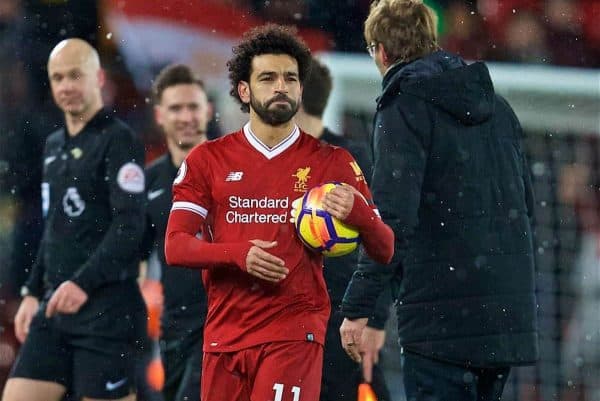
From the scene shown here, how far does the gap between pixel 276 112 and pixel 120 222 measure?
77.1 inches

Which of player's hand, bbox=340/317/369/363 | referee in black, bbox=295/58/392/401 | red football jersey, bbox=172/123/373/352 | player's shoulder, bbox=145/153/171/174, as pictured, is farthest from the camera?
player's shoulder, bbox=145/153/171/174

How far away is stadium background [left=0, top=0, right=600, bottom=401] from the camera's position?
10.5 meters

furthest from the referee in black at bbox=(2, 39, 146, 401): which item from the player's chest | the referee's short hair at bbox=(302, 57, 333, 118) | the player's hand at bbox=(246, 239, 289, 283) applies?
the player's hand at bbox=(246, 239, 289, 283)

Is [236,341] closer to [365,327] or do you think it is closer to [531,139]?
[365,327]

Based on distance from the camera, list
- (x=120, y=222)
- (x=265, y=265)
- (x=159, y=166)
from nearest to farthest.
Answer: (x=265, y=265) < (x=120, y=222) < (x=159, y=166)

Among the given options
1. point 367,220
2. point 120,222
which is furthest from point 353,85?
point 367,220

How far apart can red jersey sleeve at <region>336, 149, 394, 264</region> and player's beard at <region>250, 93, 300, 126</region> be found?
24cm

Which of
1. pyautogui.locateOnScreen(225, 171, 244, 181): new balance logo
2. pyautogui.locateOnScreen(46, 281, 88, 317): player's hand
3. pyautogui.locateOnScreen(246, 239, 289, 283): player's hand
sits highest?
pyautogui.locateOnScreen(225, 171, 244, 181): new balance logo

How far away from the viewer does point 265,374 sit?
179 inches

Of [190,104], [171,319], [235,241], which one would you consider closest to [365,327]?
[235,241]

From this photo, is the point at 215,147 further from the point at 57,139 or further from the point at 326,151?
the point at 57,139

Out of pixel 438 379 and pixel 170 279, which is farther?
pixel 170 279

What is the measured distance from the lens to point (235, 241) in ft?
15.3

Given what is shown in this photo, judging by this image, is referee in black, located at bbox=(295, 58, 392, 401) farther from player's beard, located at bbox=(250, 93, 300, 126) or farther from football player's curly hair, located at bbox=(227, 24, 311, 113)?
player's beard, located at bbox=(250, 93, 300, 126)
